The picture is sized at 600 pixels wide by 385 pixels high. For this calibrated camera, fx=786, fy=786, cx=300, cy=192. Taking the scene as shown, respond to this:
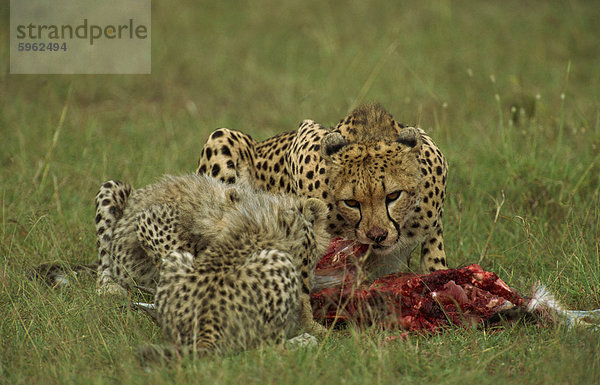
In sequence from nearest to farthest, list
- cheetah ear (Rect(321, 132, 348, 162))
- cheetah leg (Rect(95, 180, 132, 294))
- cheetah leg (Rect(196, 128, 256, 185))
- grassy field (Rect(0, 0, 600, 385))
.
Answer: grassy field (Rect(0, 0, 600, 385)) < cheetah ear (Rect(321, 132, 348, 162)) < cheetah leg (Rect(95, 180, 132, 294)) < cheetah leg (Rect(196, 128, 256, 185))

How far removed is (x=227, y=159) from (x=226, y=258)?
169cm

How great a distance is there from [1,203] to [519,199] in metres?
3.66

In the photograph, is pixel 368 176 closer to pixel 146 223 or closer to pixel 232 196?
pixel 232 196

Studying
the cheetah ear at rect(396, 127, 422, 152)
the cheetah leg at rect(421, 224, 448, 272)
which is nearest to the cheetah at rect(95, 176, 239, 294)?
the cheetah ear at rect(396, 127, 422, 152)

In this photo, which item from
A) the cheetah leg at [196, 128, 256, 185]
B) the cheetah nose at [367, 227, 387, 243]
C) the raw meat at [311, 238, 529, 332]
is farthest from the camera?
the cheetah leg at [196, 128, 256, 185]

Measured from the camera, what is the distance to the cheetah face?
13.7 ft

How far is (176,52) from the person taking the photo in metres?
9.29

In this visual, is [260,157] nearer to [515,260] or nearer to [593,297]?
[515,260]

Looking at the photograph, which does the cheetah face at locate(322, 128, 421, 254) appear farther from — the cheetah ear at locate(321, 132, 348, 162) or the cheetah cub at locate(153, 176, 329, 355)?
the cheetah cub at locate(153, 176, 329, 355)

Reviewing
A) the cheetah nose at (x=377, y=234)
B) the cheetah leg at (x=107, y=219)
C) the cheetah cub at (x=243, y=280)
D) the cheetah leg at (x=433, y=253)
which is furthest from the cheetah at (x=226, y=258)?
the cheetah leg at (x=433, y=253)

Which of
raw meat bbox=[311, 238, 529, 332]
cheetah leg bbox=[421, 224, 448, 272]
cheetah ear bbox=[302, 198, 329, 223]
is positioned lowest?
raw meat bbox=[311, 238, 529, 332]

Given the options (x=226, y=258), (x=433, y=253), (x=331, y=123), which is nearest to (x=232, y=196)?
(x=226, y=258)

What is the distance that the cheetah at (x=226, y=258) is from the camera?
3467mm

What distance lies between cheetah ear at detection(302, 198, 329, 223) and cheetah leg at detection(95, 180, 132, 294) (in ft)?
4.01
